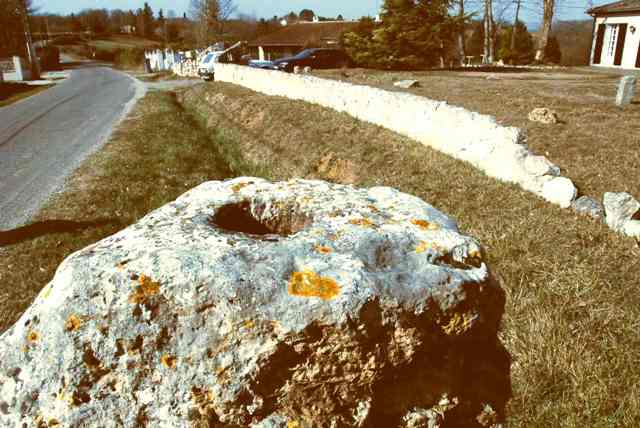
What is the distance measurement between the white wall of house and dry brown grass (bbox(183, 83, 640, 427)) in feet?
68.9

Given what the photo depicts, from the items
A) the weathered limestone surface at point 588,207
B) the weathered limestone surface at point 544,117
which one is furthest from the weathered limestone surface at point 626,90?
the weathered limestone surface at point 588,207

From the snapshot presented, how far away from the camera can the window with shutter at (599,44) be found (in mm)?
26581

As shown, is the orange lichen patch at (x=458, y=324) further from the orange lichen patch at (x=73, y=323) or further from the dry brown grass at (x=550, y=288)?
the orange lichen patch at (x=73, y=323)

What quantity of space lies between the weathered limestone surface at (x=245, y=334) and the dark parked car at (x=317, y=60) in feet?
85.3

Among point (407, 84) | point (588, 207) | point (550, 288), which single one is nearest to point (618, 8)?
point (407, 84)

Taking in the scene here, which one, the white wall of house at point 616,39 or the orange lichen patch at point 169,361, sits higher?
the white wall of house at point 616,39

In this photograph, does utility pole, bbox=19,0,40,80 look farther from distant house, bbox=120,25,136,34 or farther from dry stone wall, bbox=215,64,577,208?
distant house, bbox=120,25,136,34

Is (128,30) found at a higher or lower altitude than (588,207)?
higher

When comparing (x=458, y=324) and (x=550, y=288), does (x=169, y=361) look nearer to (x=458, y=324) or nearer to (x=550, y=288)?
(x=458, y=324)

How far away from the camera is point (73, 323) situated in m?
2.30

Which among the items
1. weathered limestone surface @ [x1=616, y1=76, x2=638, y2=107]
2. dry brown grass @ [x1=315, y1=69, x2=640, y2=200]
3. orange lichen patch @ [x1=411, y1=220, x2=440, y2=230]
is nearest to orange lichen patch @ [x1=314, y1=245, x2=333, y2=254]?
orange lichen patch @ [x1=411, y1=220, x2=440, y2=230]

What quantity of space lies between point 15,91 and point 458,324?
118ft

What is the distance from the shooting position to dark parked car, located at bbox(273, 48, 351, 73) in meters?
27.3

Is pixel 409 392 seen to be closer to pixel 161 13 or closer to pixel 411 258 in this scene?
pixel 411 258
